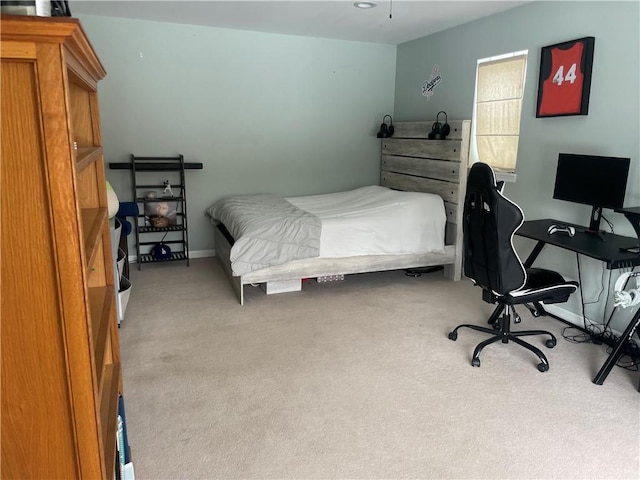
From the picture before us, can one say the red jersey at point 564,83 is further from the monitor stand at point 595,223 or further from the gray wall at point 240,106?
the gray wall at point 240,106

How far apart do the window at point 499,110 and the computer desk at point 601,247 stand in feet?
2.86

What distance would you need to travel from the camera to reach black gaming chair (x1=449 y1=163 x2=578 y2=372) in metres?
2.71

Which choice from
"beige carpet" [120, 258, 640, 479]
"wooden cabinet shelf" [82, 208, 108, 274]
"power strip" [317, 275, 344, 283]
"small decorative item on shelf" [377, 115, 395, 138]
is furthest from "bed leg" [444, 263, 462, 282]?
"wooden cabinet shelf" [82, 208, 108, 274]

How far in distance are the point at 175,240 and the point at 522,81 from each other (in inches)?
143

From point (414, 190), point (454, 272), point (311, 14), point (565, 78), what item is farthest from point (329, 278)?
point (565, 78)

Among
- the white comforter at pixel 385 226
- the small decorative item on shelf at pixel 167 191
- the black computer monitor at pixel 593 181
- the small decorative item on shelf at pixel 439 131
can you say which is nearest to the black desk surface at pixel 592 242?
the black computer monitor at pixel 593 181

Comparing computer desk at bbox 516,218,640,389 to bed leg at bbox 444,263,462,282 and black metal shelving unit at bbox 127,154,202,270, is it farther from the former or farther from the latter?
black metal shelving unit at bbox 127,154,202,270

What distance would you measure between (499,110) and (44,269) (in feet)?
13.0

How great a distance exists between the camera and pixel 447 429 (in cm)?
228

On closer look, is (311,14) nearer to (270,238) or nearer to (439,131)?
(439,131)

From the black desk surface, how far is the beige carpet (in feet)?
2.33

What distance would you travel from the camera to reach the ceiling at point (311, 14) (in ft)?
12.6

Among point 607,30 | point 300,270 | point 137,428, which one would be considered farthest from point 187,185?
point 607,30

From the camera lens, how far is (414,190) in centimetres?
493
